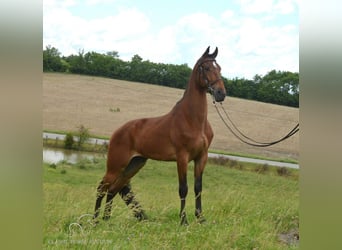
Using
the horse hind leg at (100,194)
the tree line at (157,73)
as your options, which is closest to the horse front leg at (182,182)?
the horse hind leg at (100,194)

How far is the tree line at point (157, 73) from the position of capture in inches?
168

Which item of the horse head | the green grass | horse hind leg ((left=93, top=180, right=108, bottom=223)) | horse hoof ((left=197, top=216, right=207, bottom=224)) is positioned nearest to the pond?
the green grass

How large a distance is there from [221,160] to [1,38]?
4412 millimetres

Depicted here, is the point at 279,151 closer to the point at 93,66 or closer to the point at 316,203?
the point at 93,66

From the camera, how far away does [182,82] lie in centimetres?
470

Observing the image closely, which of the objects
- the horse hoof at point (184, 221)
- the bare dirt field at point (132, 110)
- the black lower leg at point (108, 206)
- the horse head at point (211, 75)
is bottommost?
the horse hoof at point (184, 221)

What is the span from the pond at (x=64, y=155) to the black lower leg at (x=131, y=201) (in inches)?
→ 41.2

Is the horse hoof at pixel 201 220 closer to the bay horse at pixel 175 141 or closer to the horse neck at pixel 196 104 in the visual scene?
the bay horse at pixel 175 141

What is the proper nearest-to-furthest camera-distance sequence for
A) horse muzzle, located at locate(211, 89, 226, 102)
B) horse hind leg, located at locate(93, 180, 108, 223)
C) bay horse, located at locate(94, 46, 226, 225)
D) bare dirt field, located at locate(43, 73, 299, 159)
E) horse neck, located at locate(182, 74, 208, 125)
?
1. horse muzzle, located at locate(211, 89, 226, 102)
2. bay horse, located at locate(94, 46, 226, 225)
3. horse neck, located at locate(182, 74, 208, 125)
4. horse hind leg, located at locate(93, 180, 108, 223)
5. bare dirt field, located at locate(43, 73, 299, 159)

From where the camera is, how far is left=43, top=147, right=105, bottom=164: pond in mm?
5023

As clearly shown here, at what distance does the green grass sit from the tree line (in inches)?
44.8

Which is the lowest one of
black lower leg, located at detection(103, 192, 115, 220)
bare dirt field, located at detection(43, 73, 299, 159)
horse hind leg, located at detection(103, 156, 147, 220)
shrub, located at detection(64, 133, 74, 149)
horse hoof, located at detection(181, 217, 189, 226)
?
horse hoof, located at detection(181, 217, 189, 226)

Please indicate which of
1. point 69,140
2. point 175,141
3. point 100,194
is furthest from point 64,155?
point 175,141

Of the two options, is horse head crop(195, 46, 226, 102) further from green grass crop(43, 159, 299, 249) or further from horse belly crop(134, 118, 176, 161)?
green grass crop(43, 159, 299, 249)
